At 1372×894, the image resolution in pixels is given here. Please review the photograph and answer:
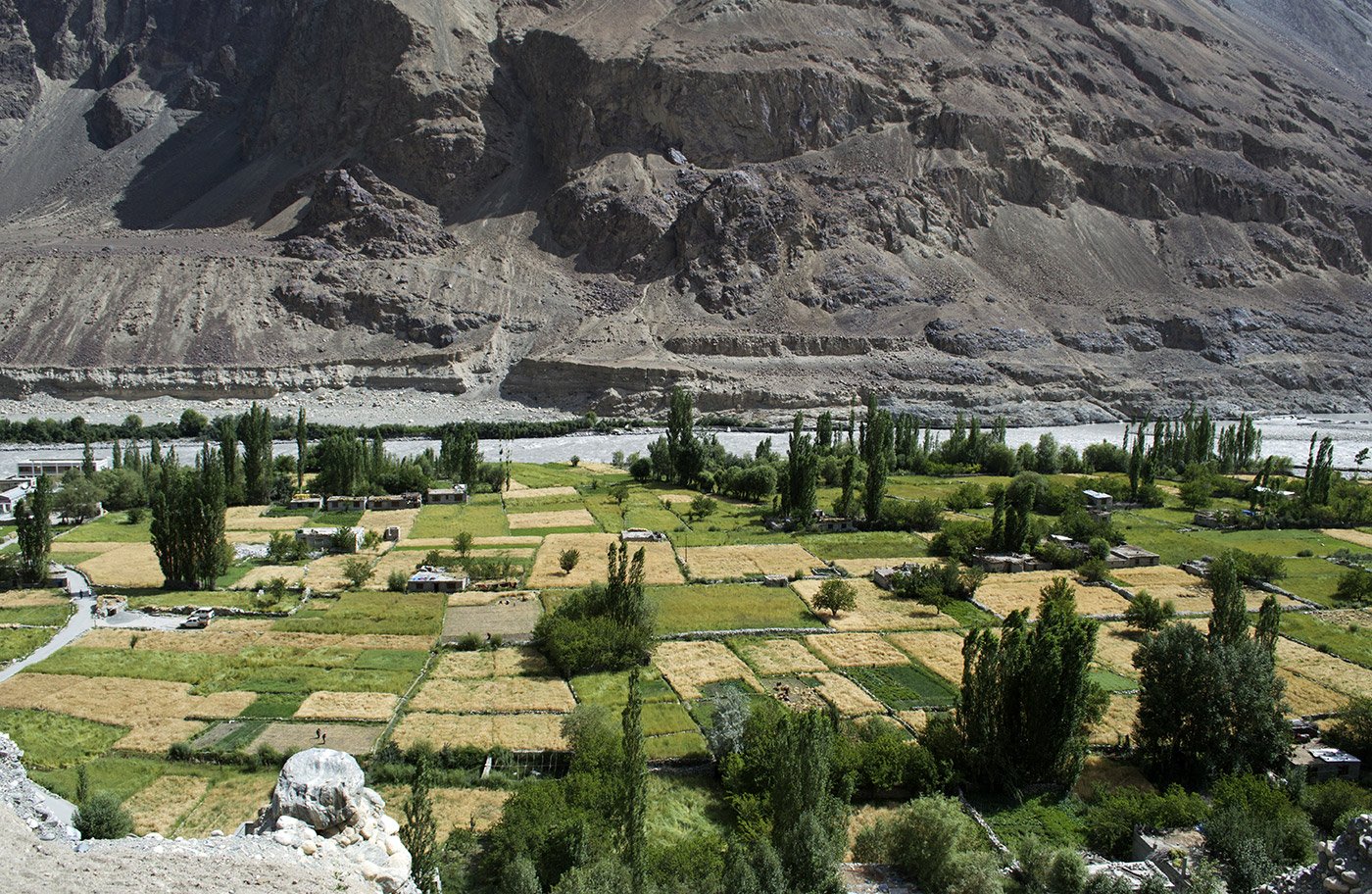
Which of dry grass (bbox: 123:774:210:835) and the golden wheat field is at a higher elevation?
the golden wheat field

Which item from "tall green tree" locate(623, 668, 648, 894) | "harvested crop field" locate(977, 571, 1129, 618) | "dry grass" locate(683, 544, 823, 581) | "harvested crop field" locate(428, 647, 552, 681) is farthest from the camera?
"dry grass" locate(683, 544, 823, 581)

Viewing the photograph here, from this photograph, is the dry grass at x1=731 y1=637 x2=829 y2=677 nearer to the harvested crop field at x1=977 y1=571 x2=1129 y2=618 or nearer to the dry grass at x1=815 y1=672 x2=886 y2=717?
the dry grass at x1=815 y1=672 x2=886 y2=717

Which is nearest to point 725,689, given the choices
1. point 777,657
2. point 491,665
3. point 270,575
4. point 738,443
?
point 777,657

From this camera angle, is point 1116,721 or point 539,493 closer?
point 1116,721

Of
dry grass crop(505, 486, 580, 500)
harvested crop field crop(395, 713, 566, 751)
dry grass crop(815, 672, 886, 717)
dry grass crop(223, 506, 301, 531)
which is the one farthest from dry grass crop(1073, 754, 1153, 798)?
dry grass crop(505, 486, 580, 500)

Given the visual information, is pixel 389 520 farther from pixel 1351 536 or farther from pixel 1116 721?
pixel 1351 536

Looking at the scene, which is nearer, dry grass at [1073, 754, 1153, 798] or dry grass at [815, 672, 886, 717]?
dry grass at [1073, 754, 1153, 798]

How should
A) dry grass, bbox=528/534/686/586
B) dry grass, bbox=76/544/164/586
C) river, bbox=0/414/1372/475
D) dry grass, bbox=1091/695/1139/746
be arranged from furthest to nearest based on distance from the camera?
river, bbox=0/414/1372/475 < dry grass, bbox=528/534/686/586 < dry grass, bbox=76/544/164/586 < dry grass, bbox=1091/695/1139/746
